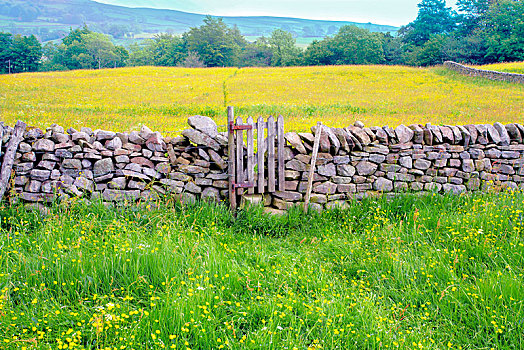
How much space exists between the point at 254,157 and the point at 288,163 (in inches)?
25.8

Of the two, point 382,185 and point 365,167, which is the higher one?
point 365,167

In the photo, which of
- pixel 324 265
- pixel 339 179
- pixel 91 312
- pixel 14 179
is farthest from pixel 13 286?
pixel 339 179

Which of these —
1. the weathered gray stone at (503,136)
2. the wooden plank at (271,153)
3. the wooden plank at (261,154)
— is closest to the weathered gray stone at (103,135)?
the wooden plank at (261,154)

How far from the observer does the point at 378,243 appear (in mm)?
5422

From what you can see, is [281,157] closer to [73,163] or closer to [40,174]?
[73,163]

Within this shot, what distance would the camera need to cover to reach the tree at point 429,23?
6581 cm

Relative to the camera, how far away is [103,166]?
257 inches

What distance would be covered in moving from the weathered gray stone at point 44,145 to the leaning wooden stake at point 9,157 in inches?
11.8

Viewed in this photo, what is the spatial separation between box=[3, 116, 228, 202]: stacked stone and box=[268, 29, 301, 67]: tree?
195 feet

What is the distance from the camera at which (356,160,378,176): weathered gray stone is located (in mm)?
7250

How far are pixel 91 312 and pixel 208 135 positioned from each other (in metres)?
3.86

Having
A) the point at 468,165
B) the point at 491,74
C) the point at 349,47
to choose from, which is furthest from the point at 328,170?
the point at 349,47

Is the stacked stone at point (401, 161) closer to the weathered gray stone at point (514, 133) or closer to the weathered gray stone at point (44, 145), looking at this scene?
the weathered gray stone at point (514, 133)

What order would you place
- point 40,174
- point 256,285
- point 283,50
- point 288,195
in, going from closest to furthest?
point 256,285, point 40,174, point 288,195, point 283,50
